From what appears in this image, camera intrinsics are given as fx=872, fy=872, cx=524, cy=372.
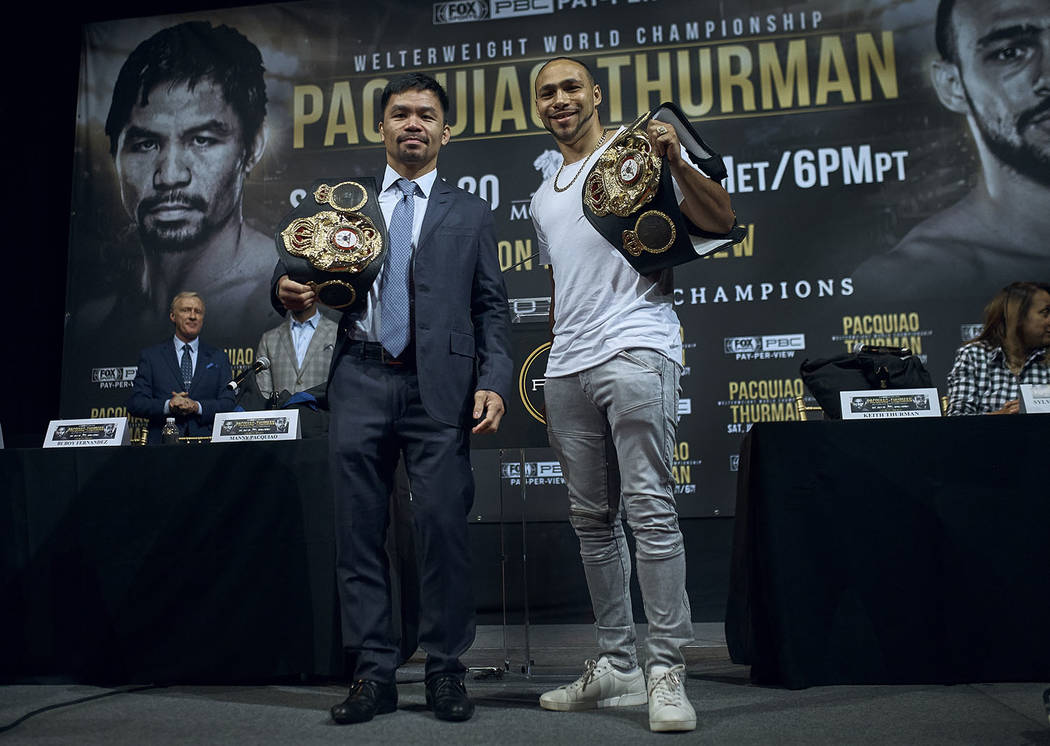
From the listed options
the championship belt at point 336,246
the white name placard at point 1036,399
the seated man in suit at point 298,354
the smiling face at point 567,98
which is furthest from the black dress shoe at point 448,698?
the seated man in suit at point 298,354

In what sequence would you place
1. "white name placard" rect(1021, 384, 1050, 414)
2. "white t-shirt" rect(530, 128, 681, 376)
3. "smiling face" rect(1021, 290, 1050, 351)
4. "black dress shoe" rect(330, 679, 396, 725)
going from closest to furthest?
1. "black dress shoe" rect(330, 679, 396, 725)
2. "white t-shirt" rect(530, 128, 681, 376)
3. "white name placard" rect(1021, 384, 1050, 414)
4. "smiling face" rect(1021, 290, 1050, 351)

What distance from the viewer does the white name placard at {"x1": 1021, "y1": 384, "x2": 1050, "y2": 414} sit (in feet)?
8.46

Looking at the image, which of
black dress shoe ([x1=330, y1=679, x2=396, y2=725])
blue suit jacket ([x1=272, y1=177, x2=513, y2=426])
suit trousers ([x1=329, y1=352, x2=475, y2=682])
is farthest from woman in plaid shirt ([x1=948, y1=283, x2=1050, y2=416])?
black dress shoe ([x1=330, y1=679, x2=396, y2=725])

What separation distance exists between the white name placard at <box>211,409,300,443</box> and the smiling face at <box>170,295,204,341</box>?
74.9 inches

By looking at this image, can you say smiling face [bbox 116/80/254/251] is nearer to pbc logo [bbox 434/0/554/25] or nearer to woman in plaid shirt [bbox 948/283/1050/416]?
pbc logo [bbox 434/0/554/25]

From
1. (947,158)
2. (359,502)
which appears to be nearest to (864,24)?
(947,158)

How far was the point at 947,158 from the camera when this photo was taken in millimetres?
4586

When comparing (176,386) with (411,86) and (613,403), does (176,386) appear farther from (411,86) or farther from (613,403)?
(613,403)

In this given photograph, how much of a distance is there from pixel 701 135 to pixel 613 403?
9.54ft

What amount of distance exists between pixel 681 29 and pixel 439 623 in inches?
153

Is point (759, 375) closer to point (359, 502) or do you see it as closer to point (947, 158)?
point (947, 158)

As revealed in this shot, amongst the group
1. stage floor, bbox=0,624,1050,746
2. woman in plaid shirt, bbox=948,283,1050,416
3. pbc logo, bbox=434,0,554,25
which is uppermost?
pbc logo, bbox=434,0,554,25

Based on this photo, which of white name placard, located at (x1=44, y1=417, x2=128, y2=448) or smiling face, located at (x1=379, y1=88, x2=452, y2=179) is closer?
smiling face, located at (x1=379, y1=88, x2=452, y2=179)

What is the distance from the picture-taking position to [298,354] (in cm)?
433
